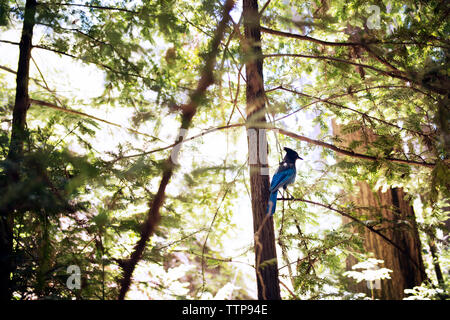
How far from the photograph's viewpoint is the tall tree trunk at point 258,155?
275 centimetres

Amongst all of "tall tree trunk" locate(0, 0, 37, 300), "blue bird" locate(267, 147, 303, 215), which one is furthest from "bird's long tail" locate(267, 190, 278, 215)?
"tall tree trunk" locate(0, 0, 37, 300)

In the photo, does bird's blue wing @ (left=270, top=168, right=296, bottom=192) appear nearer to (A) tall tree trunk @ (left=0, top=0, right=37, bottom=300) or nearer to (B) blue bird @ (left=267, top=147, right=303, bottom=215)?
(B) blue bird @ (left=267, top=147, right=303, bottom=215)

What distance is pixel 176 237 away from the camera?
3.50 m

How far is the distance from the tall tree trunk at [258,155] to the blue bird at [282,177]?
0.06m

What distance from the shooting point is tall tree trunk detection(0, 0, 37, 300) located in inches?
68.9

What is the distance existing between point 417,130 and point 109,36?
342cm

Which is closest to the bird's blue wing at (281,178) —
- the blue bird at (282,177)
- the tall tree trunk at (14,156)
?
the blue bird at (282,177)

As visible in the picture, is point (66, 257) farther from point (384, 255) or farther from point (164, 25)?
point (384, 255)

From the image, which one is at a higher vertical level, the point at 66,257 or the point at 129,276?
the point at 66,257

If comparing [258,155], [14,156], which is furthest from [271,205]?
[14,156]

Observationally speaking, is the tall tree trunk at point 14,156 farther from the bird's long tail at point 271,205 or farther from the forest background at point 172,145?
the bird's long tail at point 271,205

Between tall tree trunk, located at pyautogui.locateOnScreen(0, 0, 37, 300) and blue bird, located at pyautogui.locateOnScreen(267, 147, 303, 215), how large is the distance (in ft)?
6.48

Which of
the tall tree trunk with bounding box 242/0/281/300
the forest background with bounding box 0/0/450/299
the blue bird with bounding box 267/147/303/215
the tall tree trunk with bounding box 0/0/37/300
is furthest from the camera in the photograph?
the blue bird with bounding box 267/147/303/215
